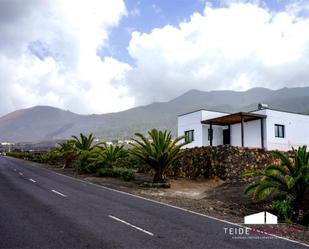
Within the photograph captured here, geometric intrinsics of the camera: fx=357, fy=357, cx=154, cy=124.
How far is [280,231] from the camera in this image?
384 inches

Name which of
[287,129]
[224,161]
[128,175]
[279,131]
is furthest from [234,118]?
[128,175]

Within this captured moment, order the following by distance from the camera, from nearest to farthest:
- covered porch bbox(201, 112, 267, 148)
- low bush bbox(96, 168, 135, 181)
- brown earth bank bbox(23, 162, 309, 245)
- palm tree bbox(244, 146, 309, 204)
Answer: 1. brown earth bank bbox(23, 162, 309, 245)
2. palm tree bbox(244, 146, 309, 204)
3. low bush bbox(96, 168, 135, 181)
4. covered porch bbox(201, 112, 267, 148)

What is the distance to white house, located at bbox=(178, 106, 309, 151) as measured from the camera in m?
32.4

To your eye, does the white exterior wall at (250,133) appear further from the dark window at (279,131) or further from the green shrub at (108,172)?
the green shrub at (108,172)

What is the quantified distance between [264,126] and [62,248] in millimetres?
28216

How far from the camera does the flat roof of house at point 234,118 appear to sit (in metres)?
30.3

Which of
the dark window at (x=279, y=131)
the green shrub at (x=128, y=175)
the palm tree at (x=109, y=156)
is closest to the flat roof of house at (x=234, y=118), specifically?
the dark window at (x=279, y=131)

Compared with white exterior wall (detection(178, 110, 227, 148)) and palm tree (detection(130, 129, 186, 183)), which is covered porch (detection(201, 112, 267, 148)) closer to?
white exterior wall (detection(178, 110, 227, 148))

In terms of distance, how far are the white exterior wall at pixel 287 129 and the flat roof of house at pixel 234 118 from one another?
1.27 m

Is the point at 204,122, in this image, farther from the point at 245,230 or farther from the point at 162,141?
the point at 245,230

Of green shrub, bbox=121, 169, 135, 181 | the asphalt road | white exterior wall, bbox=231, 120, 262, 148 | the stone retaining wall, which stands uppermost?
white exterior wall, bbox=231, 120, 262, 148

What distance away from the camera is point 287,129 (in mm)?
34312

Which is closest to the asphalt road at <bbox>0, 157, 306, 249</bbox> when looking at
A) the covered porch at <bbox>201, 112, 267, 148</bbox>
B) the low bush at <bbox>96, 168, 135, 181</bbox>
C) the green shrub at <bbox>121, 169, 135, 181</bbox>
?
the green shrub at <bbox>121, 169, 135, 181</bbox>

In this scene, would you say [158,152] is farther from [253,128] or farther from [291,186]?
[253,128]
